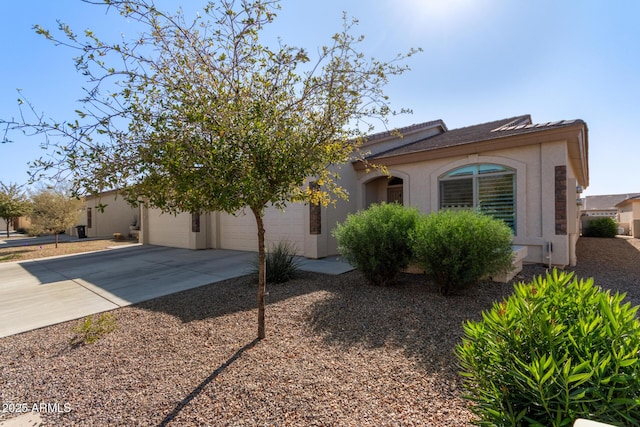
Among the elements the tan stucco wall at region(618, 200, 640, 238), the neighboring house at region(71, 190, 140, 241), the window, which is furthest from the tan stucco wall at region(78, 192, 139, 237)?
the tan stucco wall at region(618, 200, 640, 238)

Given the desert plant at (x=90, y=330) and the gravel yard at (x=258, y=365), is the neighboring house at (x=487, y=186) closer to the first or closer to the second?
the gravel yard at (x=258, y=365)

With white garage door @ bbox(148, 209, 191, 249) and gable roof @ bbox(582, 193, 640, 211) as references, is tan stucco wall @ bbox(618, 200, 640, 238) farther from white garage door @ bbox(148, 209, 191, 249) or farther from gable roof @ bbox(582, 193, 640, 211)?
white garage door @ bbox(148, 209, 191, 249)

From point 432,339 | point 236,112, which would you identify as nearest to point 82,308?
point 236,112

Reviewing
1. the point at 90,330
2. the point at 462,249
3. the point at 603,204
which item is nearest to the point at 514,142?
the point at 462,249

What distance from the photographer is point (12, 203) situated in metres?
22.0

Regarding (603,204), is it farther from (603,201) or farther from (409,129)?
(409,129)

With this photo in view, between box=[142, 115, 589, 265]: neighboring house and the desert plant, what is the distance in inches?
115

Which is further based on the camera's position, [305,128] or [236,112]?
[305,128]

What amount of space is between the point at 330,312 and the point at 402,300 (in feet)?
4.71

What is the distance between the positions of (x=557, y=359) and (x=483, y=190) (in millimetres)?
8375

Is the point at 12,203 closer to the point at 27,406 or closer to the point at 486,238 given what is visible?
the point at 27,406

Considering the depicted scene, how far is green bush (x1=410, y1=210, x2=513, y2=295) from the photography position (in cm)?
531

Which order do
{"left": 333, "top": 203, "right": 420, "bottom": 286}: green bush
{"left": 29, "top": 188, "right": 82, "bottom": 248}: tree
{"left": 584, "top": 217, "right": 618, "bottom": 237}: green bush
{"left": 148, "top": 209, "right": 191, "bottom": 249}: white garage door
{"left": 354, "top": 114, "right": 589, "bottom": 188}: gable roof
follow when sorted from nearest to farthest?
1. {"left": 333, "top": 203, "right": 420, "bottom": 286}: green bush
2. {"left": 354, "top": 114, "right": 589, "bottom": 188}: gable roof
3. {"left": 148, "top": 209, "right": 191, "bottom": 249}: white garage door
4. {"left": 29, "top": 188, "right": 82, "bottom": 248}: tree
5. {"left": 584, "top": 217, "right": 618, "bottom": 237}: green bush

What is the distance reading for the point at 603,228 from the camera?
17750mm
